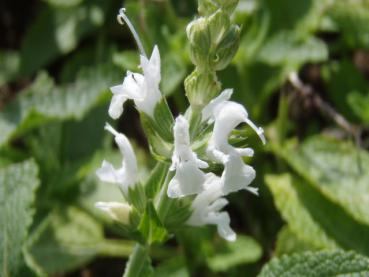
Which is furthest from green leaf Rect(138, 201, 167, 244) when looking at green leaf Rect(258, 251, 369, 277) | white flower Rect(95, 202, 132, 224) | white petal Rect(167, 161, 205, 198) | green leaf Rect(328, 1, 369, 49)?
green leaf Rect(328, 1, 369, 49)

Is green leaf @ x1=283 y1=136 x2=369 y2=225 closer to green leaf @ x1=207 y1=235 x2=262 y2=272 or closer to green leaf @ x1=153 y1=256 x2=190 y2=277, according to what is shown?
green leaf @ x1=207 y1=235 x2=262 y2=272

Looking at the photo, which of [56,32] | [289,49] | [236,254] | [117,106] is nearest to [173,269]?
[236,254]

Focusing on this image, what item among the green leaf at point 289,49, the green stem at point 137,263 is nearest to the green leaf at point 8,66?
the green leaf at point 289,49

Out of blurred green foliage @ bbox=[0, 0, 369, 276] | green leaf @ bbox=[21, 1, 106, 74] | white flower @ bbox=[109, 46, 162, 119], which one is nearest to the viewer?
white flower @ bbox=[109, 46, 162, 119]

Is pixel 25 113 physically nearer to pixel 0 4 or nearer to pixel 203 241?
pixel 203 241

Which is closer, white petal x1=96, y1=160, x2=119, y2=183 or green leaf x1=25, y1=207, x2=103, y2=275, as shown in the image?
white petal x1=96, y1=160, x2=119, y2=183

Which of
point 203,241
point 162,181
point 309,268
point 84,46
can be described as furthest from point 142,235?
point 84,46

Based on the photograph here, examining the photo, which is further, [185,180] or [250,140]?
[250,140]

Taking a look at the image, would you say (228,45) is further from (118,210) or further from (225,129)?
(118,210)
